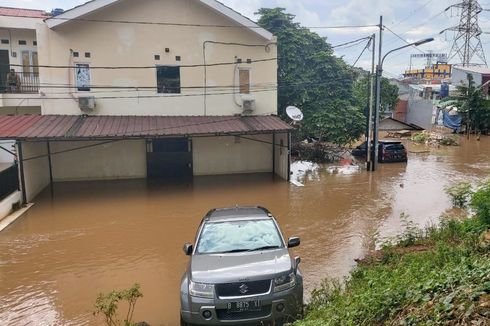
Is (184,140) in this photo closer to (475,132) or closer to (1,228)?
(1,228)

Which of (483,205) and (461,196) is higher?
(483,205)

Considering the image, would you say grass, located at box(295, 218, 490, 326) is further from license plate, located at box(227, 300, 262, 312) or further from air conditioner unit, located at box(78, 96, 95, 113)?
air conditioner unit, located at box(78, 96, 95, 113)

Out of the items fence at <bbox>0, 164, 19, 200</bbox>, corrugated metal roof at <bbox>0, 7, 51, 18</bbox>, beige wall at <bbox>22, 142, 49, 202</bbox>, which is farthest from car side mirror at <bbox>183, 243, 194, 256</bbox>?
corrugated metal roof at <bbox>0, 7, 51, 18</bbox>

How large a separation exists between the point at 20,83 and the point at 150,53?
244 inches

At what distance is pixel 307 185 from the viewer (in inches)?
715

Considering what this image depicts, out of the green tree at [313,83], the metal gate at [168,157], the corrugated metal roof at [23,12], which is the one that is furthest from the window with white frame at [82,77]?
the green tree at [313,83]

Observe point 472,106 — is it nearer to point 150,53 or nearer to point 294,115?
point 294,115

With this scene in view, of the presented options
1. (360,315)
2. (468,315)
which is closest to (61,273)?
(360,315)

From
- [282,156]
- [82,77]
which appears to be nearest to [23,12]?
[82,77]

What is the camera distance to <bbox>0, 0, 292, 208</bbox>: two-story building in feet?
56.1

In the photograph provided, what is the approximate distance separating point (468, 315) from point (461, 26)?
6342 cm

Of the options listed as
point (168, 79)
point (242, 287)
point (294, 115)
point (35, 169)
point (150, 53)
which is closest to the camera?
point (242, 287)

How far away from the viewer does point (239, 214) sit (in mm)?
7598

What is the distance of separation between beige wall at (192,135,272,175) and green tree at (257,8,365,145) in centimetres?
512
